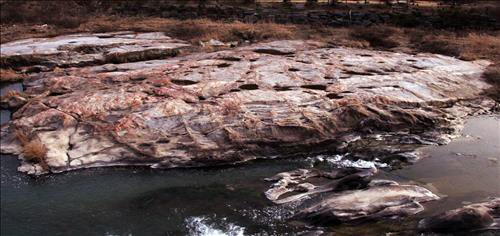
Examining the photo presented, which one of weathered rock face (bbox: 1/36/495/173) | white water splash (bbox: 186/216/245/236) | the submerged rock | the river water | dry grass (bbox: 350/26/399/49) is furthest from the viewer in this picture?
dry grass (bbox: 350/26/399/49)

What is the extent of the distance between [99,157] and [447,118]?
18.4m

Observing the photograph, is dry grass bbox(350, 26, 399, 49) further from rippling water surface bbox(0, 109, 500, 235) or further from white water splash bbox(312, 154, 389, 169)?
white water splash bbox(312, 154, 389, 169)

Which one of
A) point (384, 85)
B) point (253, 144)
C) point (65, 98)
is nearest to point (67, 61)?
point (65, 98)

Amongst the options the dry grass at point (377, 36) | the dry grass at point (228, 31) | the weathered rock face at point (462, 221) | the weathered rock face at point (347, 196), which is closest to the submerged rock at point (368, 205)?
the weathered rock face at point (347, 196)

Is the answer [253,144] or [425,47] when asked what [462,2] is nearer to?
[425,47]

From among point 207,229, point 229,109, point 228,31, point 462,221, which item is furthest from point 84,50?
point 462,221

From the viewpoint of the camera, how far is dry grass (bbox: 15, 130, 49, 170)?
22.2 metres

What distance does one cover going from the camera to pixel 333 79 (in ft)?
101

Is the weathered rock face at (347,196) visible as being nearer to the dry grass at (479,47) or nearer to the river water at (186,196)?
the river water at (186,196)

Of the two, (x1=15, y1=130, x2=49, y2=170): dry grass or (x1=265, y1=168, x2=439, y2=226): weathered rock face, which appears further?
(x1=15, y1=130, x2=49, y2=170): dry grass

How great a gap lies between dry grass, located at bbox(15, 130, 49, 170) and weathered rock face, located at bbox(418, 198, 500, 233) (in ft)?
51.5

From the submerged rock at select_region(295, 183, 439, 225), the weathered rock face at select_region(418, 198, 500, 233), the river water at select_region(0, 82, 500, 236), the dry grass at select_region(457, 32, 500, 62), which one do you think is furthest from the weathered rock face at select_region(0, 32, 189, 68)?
the weathered rock face at select_region(418, 198, 500, 233)

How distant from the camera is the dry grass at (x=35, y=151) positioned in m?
22.2

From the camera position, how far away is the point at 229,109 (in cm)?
2616
